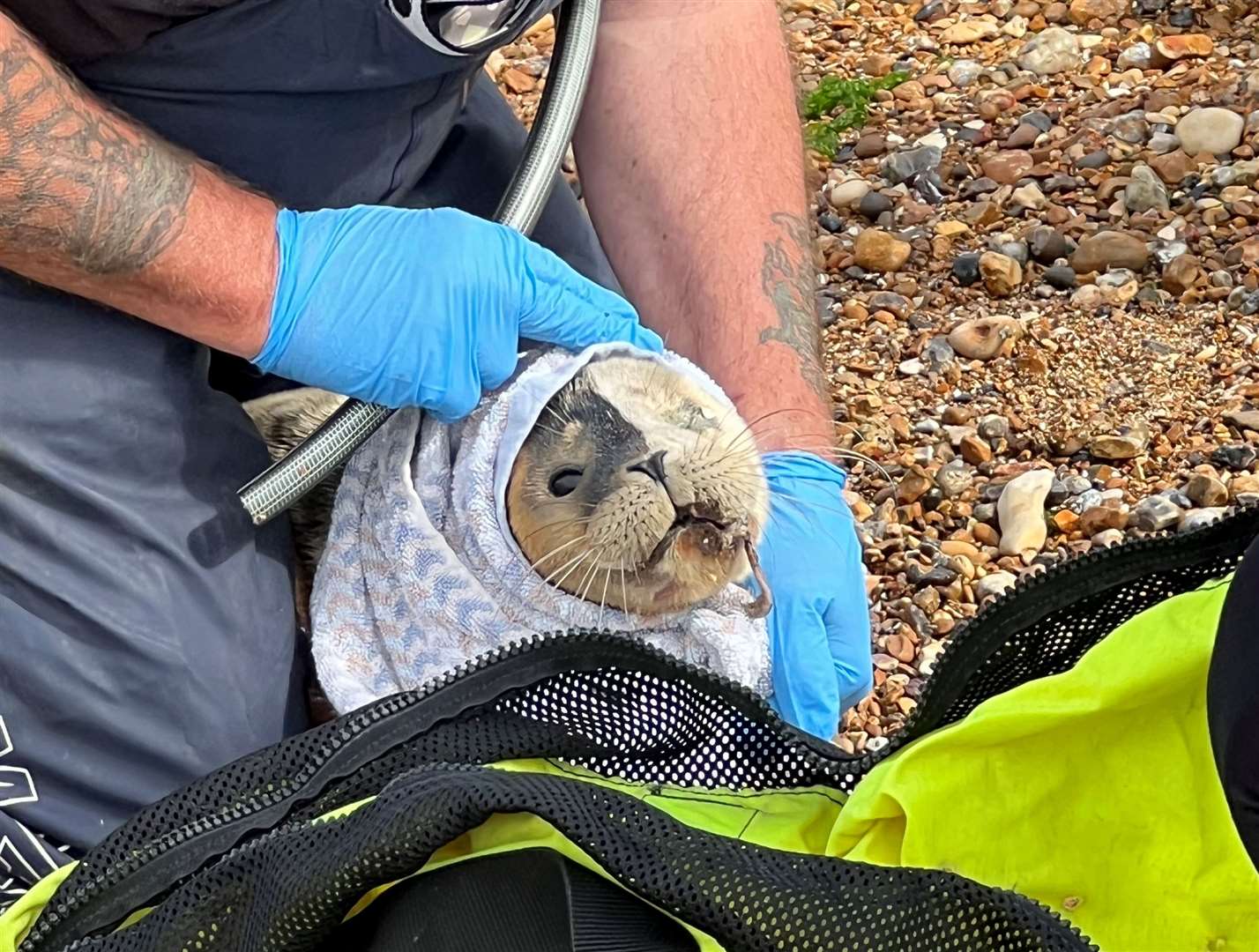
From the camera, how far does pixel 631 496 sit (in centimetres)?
198

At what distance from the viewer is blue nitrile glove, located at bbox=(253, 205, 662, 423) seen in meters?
1.97

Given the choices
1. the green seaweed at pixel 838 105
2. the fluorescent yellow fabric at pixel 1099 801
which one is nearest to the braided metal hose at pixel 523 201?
the fluorescent yellow fabric at pixel 1099 801

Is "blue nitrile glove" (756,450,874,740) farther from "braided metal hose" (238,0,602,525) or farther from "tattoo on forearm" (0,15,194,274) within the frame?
"tattoo on forearm" (0,15,194,274)

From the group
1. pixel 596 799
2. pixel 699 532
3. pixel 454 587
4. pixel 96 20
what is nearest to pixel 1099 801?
pixel 596 799

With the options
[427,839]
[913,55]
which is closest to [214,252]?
[427,839]

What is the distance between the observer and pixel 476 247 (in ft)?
6.61

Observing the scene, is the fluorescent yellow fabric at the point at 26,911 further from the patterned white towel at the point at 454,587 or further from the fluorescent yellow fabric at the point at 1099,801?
the patterned white towel at the point at 454,587

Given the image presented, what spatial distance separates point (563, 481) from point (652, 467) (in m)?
0.14

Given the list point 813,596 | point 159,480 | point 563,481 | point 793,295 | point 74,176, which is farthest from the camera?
point 793,295

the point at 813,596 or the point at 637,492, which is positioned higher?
the point at 637,492

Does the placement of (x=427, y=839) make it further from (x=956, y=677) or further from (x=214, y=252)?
(x=214, y=252)

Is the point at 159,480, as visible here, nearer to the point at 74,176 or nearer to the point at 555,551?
the point at 74,176

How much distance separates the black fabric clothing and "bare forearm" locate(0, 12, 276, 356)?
9cm

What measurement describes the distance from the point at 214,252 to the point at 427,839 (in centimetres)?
115
